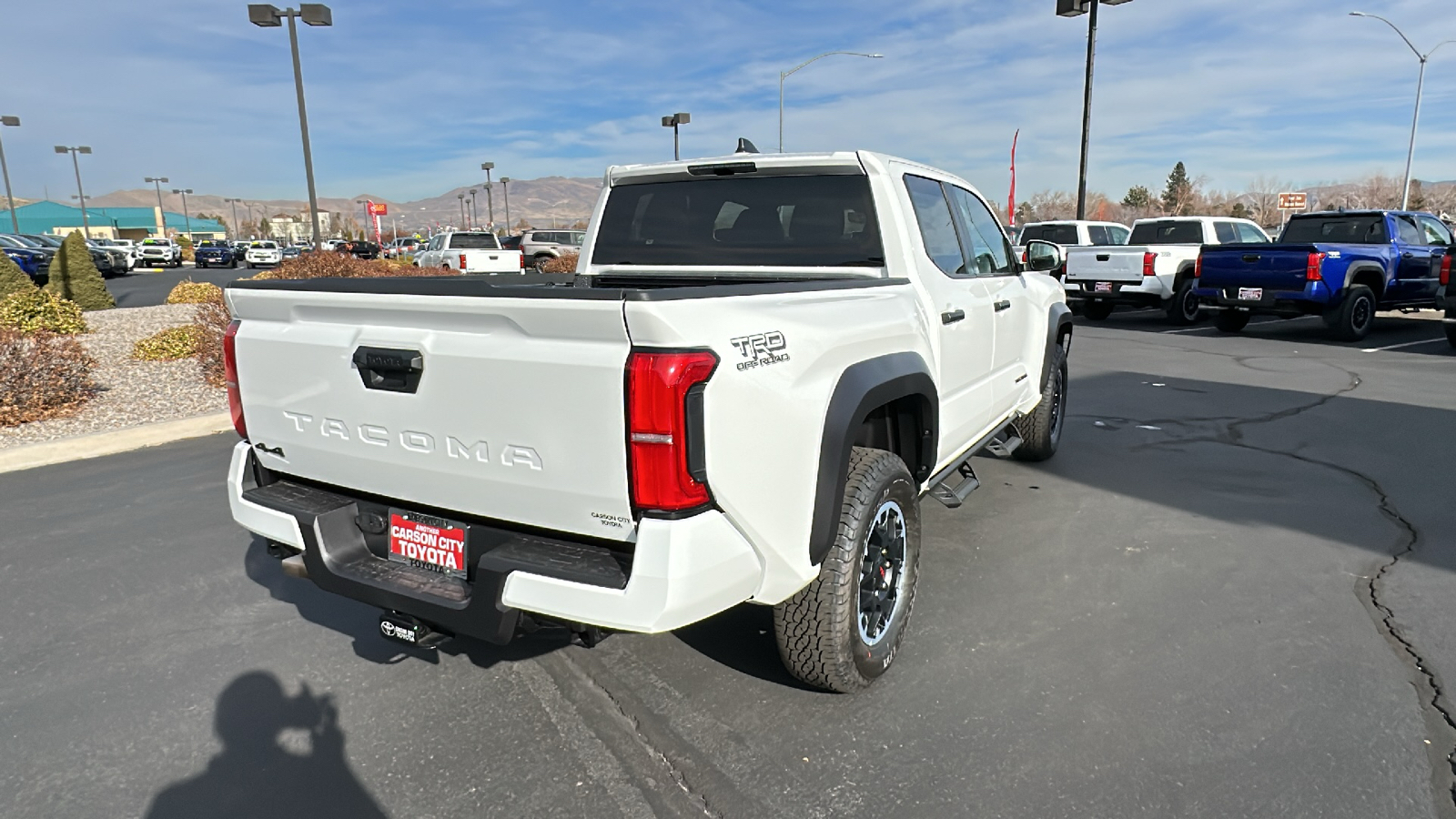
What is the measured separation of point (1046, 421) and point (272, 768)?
4.95 metres

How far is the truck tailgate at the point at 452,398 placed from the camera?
2320 mm

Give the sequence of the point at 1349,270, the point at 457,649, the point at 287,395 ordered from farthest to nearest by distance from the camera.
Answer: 1. the point at 1349,270
2. the point at 457,649
3. the point at 287,395

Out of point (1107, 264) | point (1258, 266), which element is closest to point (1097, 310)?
point (1107, 264)

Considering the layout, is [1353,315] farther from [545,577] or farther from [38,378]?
[38,378]

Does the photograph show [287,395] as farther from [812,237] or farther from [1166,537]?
[1166,537]

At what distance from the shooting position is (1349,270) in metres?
12.9

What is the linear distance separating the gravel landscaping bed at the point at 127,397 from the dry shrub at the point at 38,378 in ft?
0.38

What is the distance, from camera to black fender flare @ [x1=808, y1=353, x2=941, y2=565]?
107 inches

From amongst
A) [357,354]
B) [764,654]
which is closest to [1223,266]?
[764,654]

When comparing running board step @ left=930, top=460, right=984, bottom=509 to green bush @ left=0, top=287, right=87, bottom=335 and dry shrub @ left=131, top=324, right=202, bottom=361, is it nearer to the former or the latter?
dry shrub @ left=131, top=324, right=202, bottom=361

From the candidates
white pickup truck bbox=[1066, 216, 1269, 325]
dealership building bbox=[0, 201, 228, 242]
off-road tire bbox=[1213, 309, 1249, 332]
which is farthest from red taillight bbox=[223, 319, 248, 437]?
dealership building bbox=[0, 201, 228, 242]

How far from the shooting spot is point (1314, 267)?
12641 mm

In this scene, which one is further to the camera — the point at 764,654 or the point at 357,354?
the point at 764,654

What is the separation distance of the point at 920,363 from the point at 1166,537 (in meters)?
2.24
